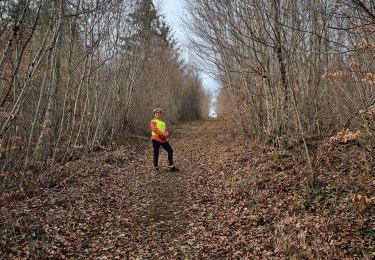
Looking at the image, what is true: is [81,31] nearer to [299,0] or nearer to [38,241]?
[299,0]

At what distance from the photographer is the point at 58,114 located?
12.4 meters

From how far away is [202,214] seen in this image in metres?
7.80

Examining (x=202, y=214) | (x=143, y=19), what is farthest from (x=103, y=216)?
(x=143, y=19)

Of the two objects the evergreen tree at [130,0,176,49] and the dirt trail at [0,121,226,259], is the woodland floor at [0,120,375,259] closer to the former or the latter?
the dirt trail at [0,121,226,259]

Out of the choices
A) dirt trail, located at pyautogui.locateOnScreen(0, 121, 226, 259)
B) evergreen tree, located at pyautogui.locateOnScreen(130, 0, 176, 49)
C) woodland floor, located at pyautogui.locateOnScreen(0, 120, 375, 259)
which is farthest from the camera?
evergreen tree, located at pyautogui.locateOnScreen(130, 0, 176, 49)

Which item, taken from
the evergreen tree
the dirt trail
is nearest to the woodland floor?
the dirt trail

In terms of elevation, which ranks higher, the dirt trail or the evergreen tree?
the evergreen tree

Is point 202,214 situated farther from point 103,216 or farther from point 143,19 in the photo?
point 143,19

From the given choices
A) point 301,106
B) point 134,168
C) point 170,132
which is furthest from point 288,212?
point 170,132

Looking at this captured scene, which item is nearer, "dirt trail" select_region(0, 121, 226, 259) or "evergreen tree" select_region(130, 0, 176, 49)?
"dirt trail" select_region(0, 121, 226, 259)

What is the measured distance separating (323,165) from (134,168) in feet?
21.9

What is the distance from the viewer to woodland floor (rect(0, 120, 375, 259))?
586cm

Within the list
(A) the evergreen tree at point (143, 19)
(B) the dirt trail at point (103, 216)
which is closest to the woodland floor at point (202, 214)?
(B) the dirt trail at point (103, 216)

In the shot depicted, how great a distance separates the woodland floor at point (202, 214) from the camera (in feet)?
19.2
